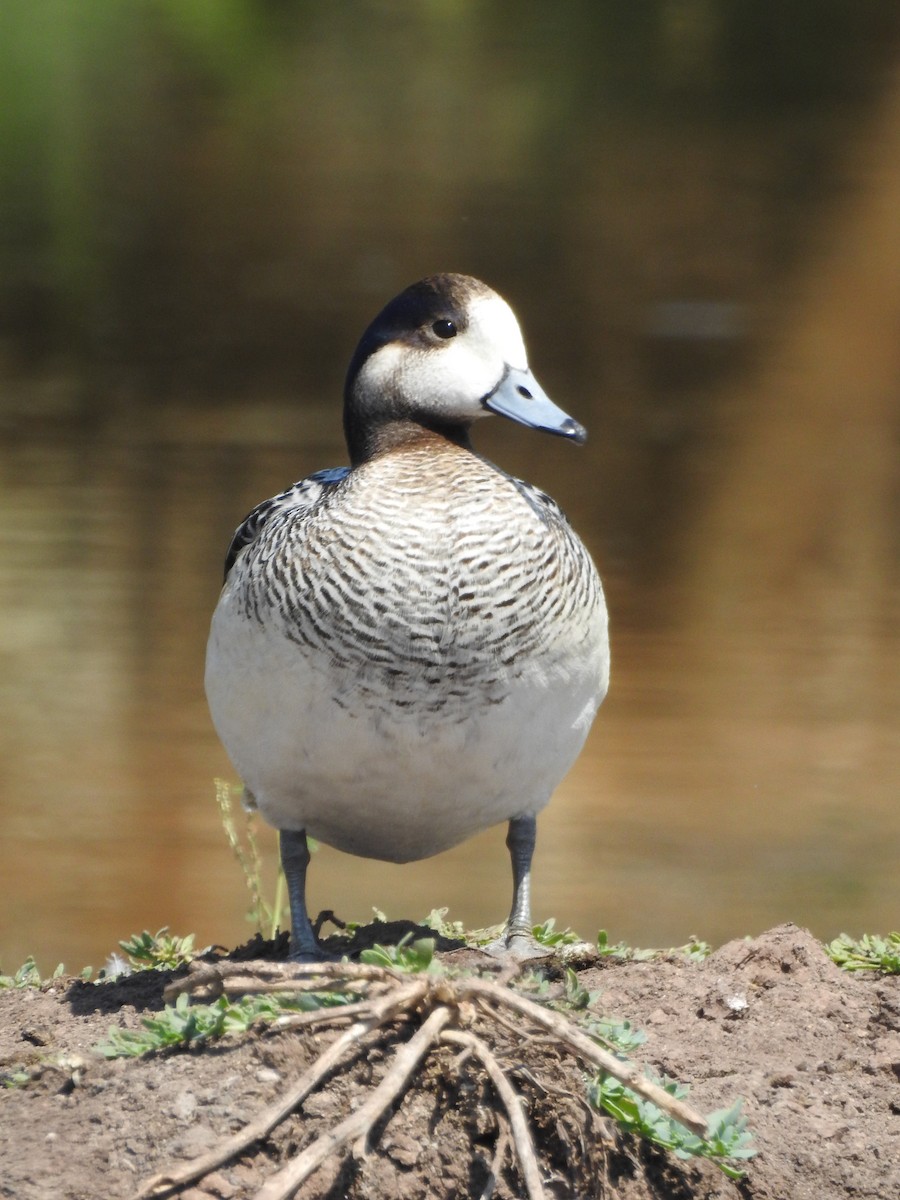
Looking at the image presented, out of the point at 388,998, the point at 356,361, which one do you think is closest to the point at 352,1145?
the point at 388,998

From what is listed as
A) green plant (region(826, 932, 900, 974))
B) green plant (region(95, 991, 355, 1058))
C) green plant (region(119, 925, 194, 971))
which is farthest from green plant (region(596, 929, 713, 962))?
green plant (region(95, 991, 355, 1058))

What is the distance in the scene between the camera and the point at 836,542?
4.10 meters

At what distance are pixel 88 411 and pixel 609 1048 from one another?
2591 mm

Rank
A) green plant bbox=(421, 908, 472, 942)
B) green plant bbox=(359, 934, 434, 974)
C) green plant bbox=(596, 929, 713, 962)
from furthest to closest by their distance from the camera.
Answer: green plant bbox=(421, 908, 472, 942) < green plant bbox=(596, 929, 713, 962) < green plant bbox=(359, 934, 434, 974)

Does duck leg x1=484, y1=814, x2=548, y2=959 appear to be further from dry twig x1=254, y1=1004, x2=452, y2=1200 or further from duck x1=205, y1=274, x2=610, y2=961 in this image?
dry twig x1=254, y1=1004, x2=452, y2=1200

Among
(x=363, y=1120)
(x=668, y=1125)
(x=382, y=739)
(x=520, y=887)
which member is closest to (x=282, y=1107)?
(x=363, y=1120)

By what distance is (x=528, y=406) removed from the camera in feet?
9.11

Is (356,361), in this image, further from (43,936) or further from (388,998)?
(43,936)

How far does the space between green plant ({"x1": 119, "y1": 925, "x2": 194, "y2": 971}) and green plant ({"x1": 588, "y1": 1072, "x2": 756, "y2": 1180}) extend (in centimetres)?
146

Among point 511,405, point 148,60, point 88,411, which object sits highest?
point 148,60

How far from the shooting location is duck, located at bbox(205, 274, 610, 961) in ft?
8.48

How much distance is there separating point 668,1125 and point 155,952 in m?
1.66

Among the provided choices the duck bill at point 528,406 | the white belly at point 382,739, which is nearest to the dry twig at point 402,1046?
the white belly at point 382,739

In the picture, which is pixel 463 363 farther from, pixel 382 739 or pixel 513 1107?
pixel 513 1107
